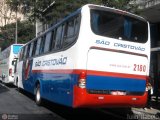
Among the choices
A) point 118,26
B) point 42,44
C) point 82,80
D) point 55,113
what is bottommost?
point 55,113

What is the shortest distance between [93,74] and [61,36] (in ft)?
7.80

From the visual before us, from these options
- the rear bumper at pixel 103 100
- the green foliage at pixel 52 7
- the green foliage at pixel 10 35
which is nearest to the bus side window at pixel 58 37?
the rear bumper at pixel 103 100

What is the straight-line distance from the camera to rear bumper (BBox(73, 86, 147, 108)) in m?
10.6

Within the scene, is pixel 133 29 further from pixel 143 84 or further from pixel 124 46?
pixel 143 84

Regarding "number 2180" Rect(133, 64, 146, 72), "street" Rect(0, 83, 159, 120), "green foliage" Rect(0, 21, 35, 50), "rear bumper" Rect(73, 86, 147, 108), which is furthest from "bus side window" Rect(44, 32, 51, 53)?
"green foliage" Rect(0, 21, 35, 50)

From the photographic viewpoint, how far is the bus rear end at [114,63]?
10734 millimetres

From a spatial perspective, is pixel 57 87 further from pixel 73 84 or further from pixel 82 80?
pixel 82 80

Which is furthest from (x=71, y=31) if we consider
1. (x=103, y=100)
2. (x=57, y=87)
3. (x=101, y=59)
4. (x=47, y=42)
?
(x=47, y=42)

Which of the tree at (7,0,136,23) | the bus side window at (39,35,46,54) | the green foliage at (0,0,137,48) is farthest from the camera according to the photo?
the tree at (7,0,136,23)

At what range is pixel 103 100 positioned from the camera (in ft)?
35.8

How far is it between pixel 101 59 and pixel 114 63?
1.45ft

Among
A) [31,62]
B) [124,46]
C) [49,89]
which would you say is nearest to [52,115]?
[49,89]

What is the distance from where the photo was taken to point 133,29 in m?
11.8

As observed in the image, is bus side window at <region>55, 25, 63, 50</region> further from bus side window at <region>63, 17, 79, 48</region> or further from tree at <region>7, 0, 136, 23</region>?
tree at <region>7, 0, 136, 23</region>
